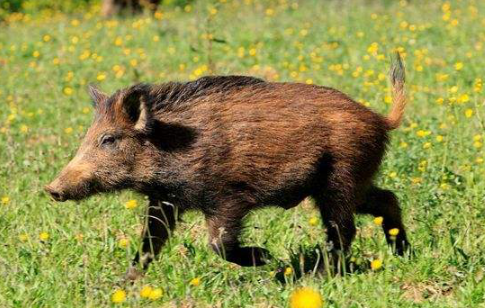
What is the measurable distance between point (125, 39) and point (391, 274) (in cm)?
833

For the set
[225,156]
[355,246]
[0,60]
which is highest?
[225,156]

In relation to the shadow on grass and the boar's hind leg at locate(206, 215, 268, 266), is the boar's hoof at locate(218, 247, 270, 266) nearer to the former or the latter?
the boar's hind leg at locate(206, 215, 268, 266)

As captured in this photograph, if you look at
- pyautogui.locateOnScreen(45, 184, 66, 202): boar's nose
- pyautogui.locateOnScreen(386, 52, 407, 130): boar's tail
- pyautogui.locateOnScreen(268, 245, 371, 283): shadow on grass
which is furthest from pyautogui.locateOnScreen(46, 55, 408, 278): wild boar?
pyautogui.locateOnScreen(386, 52, 407, 130): boar's tail

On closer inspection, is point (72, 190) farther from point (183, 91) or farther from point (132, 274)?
point (183, 91)

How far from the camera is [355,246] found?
18.9ft

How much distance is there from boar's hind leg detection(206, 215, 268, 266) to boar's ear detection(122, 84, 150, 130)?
0.65m

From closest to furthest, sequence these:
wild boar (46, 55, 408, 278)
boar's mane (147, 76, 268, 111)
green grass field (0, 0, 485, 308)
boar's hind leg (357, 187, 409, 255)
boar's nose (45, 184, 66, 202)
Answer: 1. green grass field (0, 0, 485, 308)
2. boar's nose (45, 184, 66, 202)
3. wild boar (46, 55, 408, 278)
4. boar's mane (147, 76, 268, 111)
5. boar's hind leg (357, 187, 409, 255)

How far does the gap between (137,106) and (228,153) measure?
0.58 m

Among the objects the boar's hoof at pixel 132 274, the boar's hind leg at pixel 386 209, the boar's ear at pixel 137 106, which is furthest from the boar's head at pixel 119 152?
the boar's hind leg at pixel 386 209

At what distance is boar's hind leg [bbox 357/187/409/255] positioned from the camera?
5.74 m

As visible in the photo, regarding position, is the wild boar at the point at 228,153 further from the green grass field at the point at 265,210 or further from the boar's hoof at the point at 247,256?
the green grass field at the point at 265,210

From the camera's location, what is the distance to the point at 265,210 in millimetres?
6367

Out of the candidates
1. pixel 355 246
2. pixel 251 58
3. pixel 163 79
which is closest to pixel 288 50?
pixel 251 58

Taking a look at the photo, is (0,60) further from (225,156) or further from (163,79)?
(225,156)
